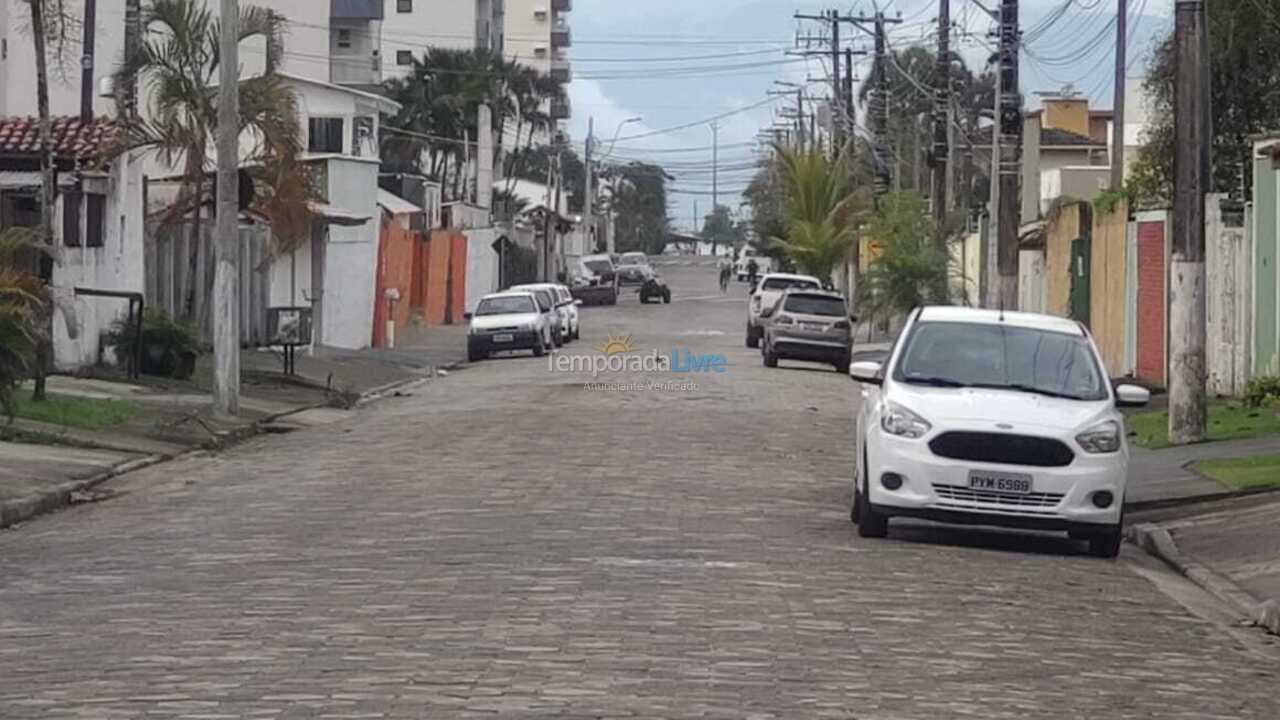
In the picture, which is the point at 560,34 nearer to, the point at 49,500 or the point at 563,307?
the point at 563,307

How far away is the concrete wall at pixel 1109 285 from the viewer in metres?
36.4

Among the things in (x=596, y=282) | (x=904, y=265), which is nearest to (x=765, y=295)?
(x=904, y=265)

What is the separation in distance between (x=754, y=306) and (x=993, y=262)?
49.3ft

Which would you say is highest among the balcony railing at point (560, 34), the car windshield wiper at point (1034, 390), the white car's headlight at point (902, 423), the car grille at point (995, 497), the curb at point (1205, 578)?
the balcony railing at point (560, 34)

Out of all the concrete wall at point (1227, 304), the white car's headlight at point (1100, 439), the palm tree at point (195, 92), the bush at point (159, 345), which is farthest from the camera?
the palm tree at point (195, 92)

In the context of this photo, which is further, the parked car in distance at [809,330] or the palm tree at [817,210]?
the palm tree at [817,210]

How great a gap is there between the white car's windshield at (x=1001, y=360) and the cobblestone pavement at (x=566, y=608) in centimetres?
127

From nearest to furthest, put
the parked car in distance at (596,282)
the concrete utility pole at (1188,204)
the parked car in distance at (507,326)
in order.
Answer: the concrete utility pole at (1188,204) → the parked car in distance at (507,326) → the parked car in distance at (596,282)

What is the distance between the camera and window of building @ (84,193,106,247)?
107ft

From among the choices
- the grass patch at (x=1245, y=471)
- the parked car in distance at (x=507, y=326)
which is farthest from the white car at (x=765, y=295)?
the grass patch at (x=1245, y=471)

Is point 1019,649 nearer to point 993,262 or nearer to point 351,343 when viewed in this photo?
point 993,262

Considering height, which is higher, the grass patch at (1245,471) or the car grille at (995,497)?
the car grille at (995,497)

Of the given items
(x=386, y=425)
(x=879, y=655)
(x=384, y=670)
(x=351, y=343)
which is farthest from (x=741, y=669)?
(x=351, y=343)

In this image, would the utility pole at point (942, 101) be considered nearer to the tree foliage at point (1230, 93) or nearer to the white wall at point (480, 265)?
the tree foliage at point (1230, 93)
